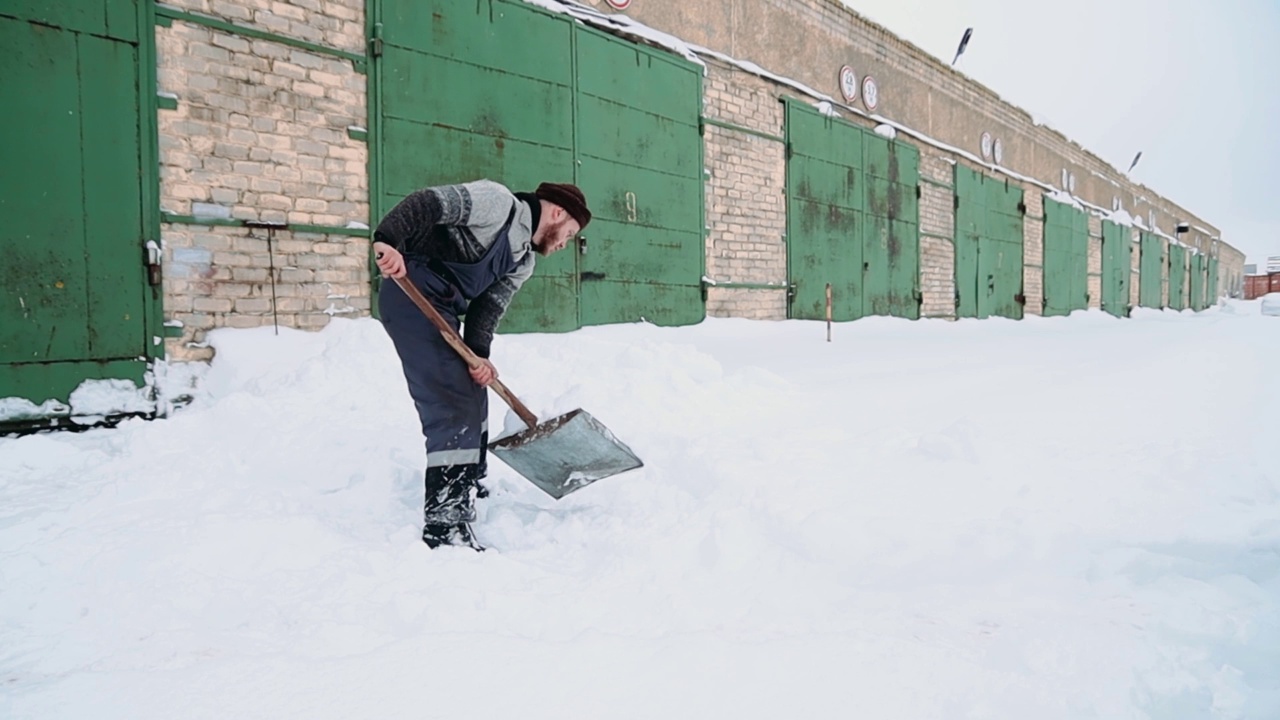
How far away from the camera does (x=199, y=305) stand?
442cm

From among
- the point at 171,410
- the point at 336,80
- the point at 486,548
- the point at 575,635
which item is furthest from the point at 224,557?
the point at 336,80

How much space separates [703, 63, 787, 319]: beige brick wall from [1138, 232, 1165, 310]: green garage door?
19552 mm

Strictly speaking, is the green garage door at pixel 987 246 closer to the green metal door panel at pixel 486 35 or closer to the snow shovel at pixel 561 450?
the green metal door panel at pixel 486 35

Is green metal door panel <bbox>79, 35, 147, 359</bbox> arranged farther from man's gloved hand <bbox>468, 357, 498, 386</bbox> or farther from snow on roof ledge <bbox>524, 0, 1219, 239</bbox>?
snow on roof ledge <bbox>524, 0, 1219, 239</bbox>

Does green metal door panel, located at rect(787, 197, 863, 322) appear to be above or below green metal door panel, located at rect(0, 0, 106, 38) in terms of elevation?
below

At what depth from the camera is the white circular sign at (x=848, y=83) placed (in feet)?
31.4

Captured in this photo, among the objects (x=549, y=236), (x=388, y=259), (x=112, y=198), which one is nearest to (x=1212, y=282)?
(x=549, y=236)

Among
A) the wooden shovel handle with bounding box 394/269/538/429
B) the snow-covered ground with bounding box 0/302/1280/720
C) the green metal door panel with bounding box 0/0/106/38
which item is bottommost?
the snow-covered ground with bounding box 0/302/1280/720

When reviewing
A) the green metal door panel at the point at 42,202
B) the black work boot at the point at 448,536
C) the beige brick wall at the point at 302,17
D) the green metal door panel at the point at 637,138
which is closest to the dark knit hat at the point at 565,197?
the black work boot at the point at 448,536

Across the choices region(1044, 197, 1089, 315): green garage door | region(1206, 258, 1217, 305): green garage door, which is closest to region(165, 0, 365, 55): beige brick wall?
region(1044, 197, 1089, 315): green garage door

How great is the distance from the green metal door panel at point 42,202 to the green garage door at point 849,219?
22.4ft

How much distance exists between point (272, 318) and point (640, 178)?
3.59 meters

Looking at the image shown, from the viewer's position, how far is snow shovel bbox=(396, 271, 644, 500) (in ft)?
8.63

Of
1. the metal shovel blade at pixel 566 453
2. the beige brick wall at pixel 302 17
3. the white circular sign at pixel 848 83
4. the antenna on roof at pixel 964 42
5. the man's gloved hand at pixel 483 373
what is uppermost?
the antenna on roof at pixel 964 42
